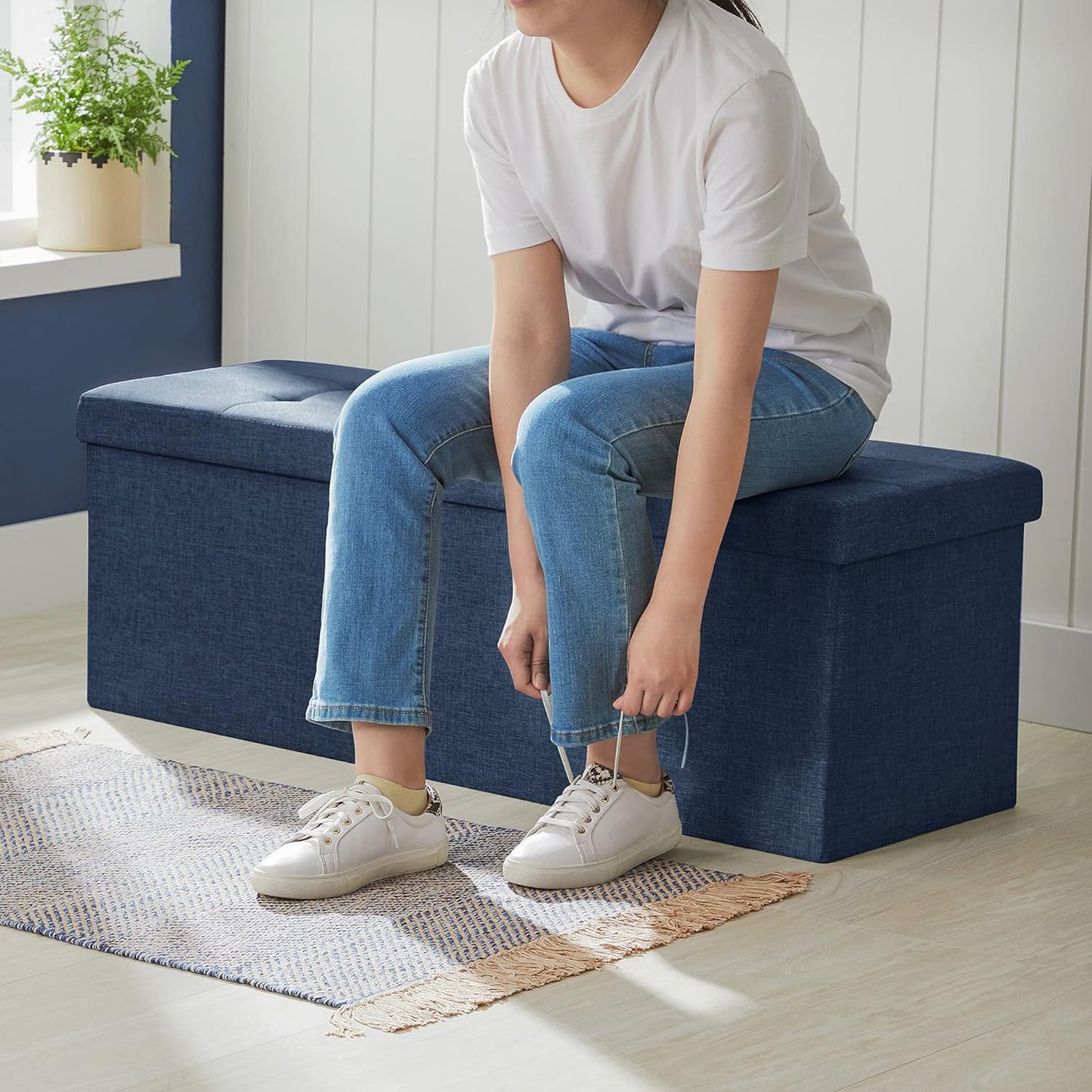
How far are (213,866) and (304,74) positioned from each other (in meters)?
1.75

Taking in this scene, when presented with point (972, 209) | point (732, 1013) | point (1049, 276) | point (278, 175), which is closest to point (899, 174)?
point (972, 209)

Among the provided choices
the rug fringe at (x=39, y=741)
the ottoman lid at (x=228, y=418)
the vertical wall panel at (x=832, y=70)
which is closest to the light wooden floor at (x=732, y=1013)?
the rug fringe at (x=39, y=741)

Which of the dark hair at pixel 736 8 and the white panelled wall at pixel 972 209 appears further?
the white panelled wall at pixel 972 209

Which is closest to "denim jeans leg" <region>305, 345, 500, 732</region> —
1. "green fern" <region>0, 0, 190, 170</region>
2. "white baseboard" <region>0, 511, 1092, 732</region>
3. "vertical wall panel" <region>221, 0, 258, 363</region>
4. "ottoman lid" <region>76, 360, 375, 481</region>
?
"ottoman lid" <region>76, 360, 375, 481</region>

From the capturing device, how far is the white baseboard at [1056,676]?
2707 millimetres

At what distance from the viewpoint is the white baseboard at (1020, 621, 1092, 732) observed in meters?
2.71

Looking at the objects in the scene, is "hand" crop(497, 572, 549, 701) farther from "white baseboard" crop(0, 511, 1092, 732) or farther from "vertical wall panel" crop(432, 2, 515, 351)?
"vertical wall panel" crop(432, 2, 515, 351)

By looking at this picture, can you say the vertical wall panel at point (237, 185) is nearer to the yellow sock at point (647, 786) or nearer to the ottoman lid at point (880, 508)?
the ottoman lid at point (880, 508)

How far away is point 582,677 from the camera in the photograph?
6.49 ft

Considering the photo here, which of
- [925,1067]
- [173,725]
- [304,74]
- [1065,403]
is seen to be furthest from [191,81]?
[925,1067]

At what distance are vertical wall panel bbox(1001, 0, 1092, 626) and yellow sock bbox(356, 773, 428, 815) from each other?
1.07 m

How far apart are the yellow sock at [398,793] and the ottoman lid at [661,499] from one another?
38 centimetres

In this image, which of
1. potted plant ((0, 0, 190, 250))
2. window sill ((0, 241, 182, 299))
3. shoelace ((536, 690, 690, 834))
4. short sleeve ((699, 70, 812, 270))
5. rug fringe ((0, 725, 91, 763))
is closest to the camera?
short sleeve ((699, 70, 812, 270))

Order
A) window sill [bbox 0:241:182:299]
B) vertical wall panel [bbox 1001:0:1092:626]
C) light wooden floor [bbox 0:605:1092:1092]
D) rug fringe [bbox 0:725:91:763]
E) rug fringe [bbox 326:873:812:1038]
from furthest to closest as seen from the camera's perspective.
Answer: window sill [bbox 0:241:182:299]
vertical wall panel [bbox 1001:0:1092:626]
rug fringe [bbox 0:725:91:763]
rug fringe [bbox 326:873:812:1038]
light wooden floor [bbox 0:605:1092:1092]
